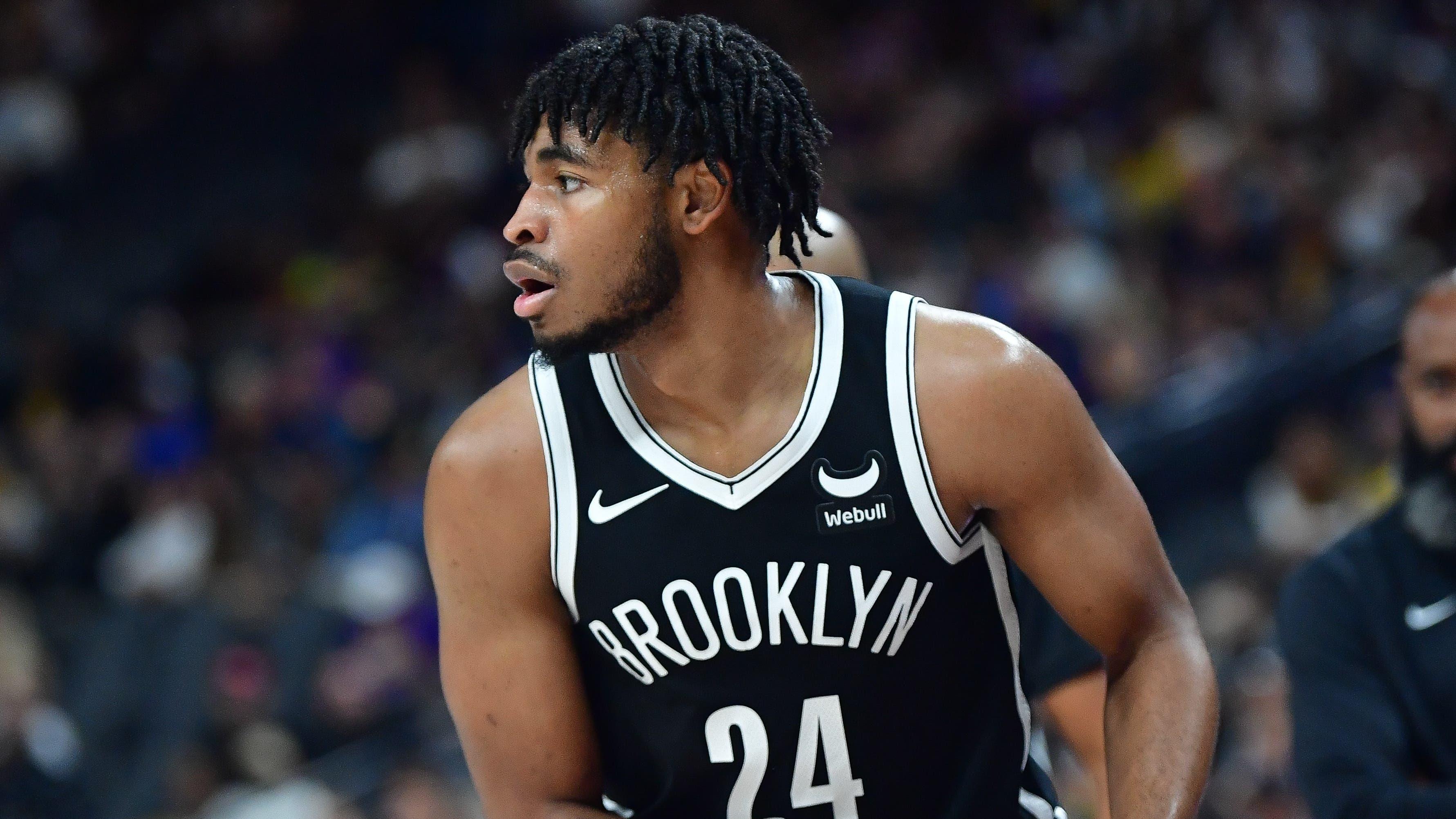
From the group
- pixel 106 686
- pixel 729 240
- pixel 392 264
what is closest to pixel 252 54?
pixel 392 264

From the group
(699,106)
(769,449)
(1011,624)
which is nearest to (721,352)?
(769,449)

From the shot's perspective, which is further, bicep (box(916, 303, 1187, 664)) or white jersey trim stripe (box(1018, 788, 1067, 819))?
white jersey trim stripe (box(1018, 788, 1067, 819))

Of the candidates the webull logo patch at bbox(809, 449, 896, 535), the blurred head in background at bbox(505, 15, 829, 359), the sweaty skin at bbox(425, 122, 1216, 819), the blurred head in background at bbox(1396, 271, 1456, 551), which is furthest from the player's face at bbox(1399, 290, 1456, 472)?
the blurred head in background at bbox(505, 15, 829, 359)

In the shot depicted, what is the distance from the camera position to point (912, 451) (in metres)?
2.71

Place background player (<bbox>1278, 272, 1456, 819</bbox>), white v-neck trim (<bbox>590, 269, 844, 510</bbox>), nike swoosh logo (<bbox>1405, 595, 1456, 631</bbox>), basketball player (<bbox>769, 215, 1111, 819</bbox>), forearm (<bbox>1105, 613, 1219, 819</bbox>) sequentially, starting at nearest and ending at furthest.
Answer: forearm (<bbox>1105, 613, 1219, 819</bbox>), white v-neck trim (<bbox>590, 269, 844, 510</bbox>), background player (<bbox>1278, 272, 1456, 819</bbox>), nike swoosh logo (<bbox>1405, 595, 1456, 631</bbox>), basketball player (<bbox>769, 215, 1111, 819</bbox>)

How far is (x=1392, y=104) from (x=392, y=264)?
593cm

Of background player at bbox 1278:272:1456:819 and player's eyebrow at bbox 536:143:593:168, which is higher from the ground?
player's eyebrow at bbox 536:143:593:168

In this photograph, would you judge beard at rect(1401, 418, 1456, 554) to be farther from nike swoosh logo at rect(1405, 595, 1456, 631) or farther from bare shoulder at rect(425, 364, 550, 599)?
bare shoulder at rect(425, 364, 550, 599)

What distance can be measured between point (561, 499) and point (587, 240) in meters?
0.43

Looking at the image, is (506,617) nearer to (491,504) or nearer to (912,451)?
(491,504)

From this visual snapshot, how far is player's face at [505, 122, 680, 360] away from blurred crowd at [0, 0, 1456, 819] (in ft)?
13.5

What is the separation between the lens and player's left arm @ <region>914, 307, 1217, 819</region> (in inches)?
105

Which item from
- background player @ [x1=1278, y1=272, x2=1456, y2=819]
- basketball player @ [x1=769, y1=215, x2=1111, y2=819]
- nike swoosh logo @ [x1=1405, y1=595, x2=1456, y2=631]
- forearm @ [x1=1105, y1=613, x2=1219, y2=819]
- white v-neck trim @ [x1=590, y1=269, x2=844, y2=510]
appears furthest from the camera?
basketball player @ [x1=769, y1=215, x2=1111, y2=819]

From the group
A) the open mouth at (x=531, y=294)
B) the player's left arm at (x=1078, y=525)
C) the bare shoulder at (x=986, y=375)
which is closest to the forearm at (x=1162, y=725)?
the player's left arm at (x=1078, y=525)
